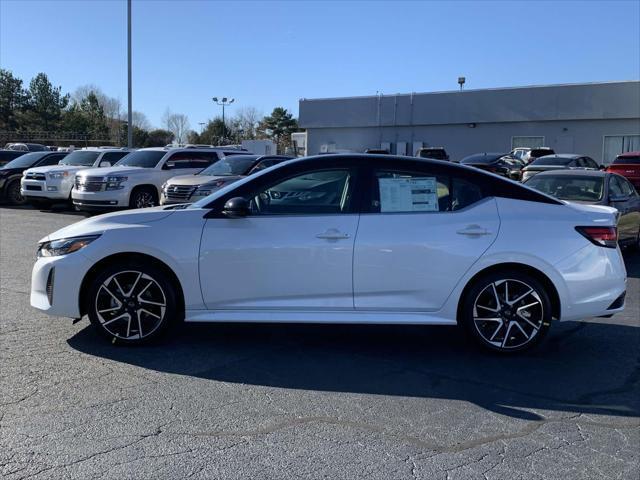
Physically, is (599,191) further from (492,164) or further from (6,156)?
(6,156)

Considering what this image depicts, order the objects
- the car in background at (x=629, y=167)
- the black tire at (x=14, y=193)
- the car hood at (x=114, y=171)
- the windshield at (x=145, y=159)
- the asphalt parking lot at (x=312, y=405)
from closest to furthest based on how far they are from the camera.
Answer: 1. the asphalt parking lot at (x=312, y=405)
2. the car hood at (x=114, y=171)
3. the windshield at (x=145, y=159)
4. the black tire at (x=14, y=193)
5. the car in background at (x=629, y=167)

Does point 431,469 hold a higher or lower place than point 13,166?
lower

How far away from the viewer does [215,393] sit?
14.3 ft

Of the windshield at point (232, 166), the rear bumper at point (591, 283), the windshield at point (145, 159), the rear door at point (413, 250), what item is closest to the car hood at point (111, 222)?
the rear door at point (413, 250)

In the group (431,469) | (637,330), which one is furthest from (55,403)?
(637,330)

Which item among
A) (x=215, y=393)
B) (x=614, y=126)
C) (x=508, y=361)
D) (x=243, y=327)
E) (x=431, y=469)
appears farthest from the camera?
(x=614, y=126)

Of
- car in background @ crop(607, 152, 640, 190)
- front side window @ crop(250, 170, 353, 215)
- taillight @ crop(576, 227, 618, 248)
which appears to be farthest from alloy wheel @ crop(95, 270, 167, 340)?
Answer: car in background @ crop(607, 152, 640, 190)

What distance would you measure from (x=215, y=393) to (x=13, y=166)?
17.7m

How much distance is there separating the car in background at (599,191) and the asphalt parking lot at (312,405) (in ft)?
14.1

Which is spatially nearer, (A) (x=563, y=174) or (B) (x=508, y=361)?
(B) (x=508, y=361)

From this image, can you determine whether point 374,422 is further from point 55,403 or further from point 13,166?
point 13,166

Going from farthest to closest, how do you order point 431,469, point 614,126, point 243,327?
1. point 614,126
2. point 243,327
3. point 431,469

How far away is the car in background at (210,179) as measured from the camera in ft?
43.5

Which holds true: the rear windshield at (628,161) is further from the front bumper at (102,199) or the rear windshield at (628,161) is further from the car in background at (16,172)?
the car in background at (16,172)
